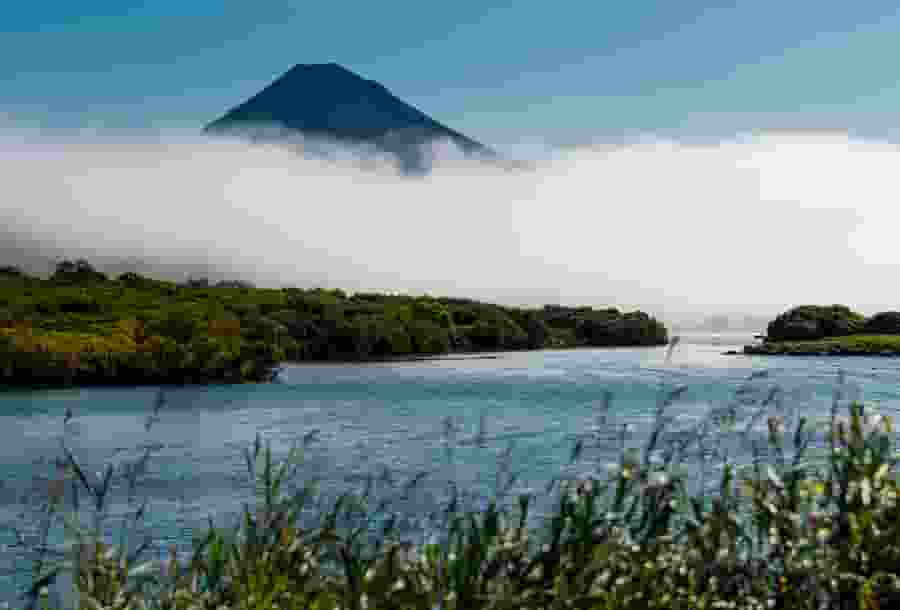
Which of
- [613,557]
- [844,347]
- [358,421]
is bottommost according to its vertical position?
[358,421]

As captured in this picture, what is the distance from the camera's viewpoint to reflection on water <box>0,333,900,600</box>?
21312mm

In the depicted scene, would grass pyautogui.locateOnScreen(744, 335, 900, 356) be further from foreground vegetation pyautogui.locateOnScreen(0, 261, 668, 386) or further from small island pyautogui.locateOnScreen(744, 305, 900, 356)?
foreground vegetation pyautogui.locateOnScreen(0, 261, 668, 386)

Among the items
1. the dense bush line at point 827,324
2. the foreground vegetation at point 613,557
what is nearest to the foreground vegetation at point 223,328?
the dense bush line at point 827,324

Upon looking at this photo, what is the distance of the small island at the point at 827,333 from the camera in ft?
278

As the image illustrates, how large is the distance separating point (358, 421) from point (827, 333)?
69952 millimetres

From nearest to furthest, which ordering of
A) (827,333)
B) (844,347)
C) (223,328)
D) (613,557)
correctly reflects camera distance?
1. (613,557)
2. (223,328)
3. (844,347)
4. (827,333)

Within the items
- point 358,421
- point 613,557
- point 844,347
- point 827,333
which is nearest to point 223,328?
point 358,421

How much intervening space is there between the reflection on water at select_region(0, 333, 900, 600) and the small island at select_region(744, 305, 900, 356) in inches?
581

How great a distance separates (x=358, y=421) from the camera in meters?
37.8

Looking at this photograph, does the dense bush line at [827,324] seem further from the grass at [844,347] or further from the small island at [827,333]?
the grass at [844,347]

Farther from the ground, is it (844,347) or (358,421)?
(844,347)

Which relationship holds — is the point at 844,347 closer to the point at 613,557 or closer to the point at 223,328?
the point at 223,328

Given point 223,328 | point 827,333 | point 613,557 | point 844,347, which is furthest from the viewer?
point 827,333

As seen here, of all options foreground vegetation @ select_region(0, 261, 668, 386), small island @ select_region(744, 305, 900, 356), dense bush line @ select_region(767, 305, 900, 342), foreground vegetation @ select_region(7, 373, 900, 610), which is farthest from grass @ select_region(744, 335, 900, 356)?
foreground vegetation @ select_region(7, 373, 900, 610)
